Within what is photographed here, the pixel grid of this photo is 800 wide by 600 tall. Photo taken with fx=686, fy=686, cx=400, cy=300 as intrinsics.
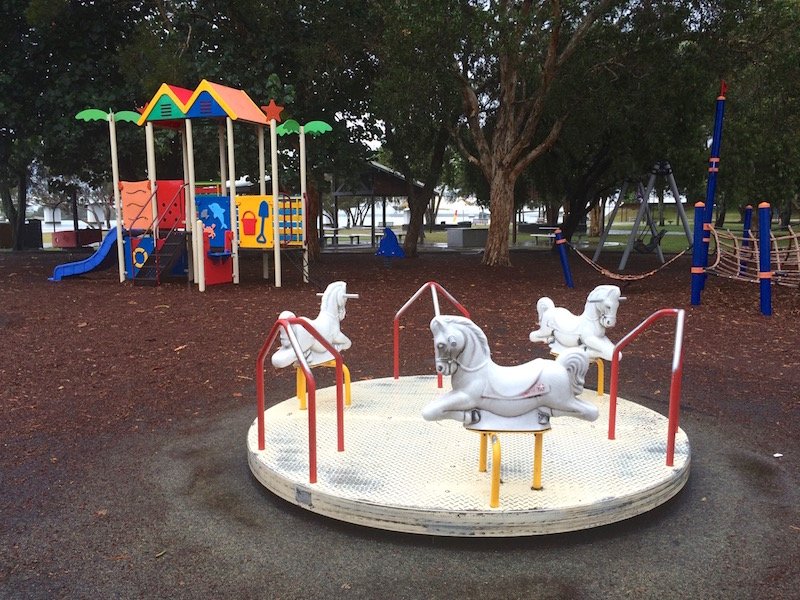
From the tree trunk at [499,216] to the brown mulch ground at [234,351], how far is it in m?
2.01

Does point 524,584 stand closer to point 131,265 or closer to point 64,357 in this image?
point 64,357

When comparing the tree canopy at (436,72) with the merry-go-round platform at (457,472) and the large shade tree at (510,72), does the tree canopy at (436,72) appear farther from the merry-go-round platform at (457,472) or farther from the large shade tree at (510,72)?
the merry-go-round platform at (457,472)

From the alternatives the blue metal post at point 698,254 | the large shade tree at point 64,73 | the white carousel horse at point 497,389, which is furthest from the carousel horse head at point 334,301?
the large shade tree at point 64,73

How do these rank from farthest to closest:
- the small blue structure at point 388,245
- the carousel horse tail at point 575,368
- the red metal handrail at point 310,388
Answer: the small blue structure at point 388,245 → the red metal handrail at point 310,388 → the carousel horse tail at point 575,368

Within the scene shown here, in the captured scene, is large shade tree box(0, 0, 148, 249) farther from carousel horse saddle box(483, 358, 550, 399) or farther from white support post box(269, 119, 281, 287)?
carousel horse saddle box(483, 358, 550, 399)

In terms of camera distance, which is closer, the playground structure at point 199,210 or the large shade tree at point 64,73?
the playground structure at point 199,210

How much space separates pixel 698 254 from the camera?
33.3 feet

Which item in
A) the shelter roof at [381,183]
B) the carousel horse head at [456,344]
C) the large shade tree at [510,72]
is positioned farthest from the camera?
the shelter roof at [381,183]

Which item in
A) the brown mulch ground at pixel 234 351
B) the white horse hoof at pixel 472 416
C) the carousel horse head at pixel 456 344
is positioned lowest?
the brown mulch ground at pixel 234 351

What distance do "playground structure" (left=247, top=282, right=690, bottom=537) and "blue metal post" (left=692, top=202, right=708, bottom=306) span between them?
20.3 feet

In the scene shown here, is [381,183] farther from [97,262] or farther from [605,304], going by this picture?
[605,304]

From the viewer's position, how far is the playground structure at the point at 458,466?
3191 millimetres

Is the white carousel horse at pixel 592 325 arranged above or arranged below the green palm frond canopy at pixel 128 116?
below

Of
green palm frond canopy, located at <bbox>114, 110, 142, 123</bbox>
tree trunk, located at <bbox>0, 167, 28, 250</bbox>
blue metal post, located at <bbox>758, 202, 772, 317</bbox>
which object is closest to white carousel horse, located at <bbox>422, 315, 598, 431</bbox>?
blue metal post, located at <bbox>758, 202, 772, 317</bbox>
